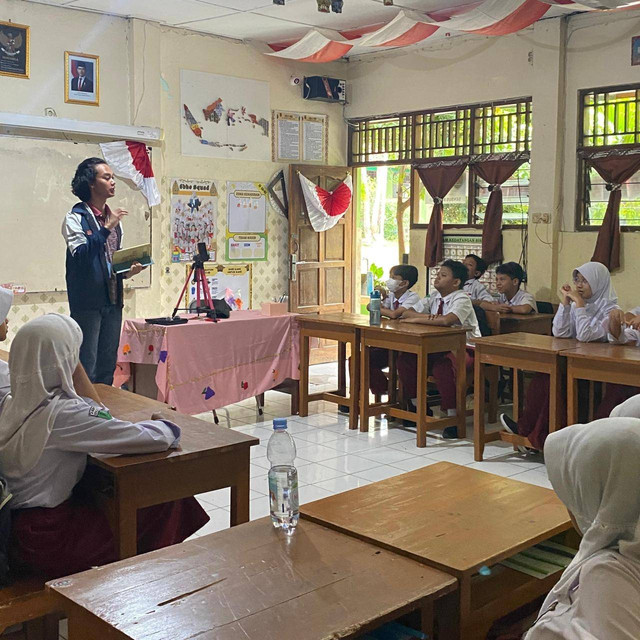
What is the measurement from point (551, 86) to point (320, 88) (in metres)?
2.46

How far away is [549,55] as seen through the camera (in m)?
7.09

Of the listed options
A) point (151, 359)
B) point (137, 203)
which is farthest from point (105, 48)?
point (151, 359)

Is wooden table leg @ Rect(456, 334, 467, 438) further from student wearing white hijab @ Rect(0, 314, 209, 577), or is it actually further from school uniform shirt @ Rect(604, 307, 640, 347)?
student wearing white hijab @ Rect(0, 314, 209, 577)

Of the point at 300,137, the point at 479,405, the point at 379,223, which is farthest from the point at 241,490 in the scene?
the point at 379,223

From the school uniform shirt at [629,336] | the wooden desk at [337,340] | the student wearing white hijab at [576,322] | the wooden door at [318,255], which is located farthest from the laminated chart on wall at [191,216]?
the school uniform shirt at [629,336]

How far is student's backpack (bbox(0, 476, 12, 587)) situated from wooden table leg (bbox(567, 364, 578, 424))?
10.6 feet

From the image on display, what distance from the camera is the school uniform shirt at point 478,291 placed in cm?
713

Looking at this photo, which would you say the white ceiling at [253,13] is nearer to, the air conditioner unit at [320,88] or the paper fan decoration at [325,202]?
the air conditioner unit at [320,88]

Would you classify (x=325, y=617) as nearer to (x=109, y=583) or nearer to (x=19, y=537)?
(x=109, y=583)

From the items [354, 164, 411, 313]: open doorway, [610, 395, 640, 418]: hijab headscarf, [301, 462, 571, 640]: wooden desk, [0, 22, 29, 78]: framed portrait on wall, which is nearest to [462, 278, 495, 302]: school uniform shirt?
[354, 164, 411, 313]: open doorway

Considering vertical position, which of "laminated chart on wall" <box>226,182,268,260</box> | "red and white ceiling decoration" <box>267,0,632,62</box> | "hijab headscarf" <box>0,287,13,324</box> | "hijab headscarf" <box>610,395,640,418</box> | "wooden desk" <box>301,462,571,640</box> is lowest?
"wooden desk" <box>301,462,571,640</box>

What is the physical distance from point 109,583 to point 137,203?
584cm

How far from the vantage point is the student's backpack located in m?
2.48

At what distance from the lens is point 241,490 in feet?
9.78
